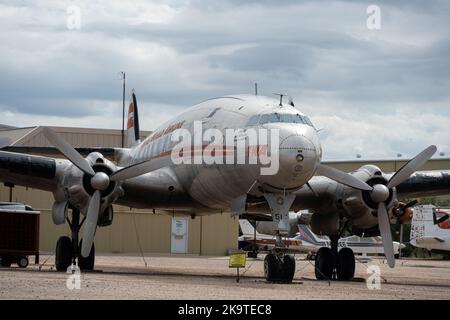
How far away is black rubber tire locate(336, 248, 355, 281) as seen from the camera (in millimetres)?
25402

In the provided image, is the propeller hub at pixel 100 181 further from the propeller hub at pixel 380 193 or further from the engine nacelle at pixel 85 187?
the propeller hub at pixel 380 193

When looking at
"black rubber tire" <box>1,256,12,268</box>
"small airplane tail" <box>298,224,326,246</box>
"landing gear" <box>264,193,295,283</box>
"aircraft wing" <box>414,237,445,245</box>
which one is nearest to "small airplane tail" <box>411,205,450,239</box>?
"aircraft wing" <box>414,237,445,245</box>

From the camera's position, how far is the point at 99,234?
51.3 m

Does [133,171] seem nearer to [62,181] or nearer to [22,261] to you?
[62,181]

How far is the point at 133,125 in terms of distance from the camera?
35.7 m

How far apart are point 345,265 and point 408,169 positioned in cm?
380

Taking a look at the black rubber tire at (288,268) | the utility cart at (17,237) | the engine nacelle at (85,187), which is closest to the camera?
the black rubber tire at (288,268)

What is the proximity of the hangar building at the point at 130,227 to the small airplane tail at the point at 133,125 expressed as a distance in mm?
14790

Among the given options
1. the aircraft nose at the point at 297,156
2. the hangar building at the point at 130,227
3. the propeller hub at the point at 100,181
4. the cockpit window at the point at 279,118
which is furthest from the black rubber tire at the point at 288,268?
the hangar building at the point at 130,227

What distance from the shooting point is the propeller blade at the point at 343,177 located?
73.5ft

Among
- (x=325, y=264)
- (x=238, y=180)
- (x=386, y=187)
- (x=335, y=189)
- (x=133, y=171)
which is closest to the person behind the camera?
(x=238, y=180)

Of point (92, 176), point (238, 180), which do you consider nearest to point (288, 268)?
point (238, 180)
